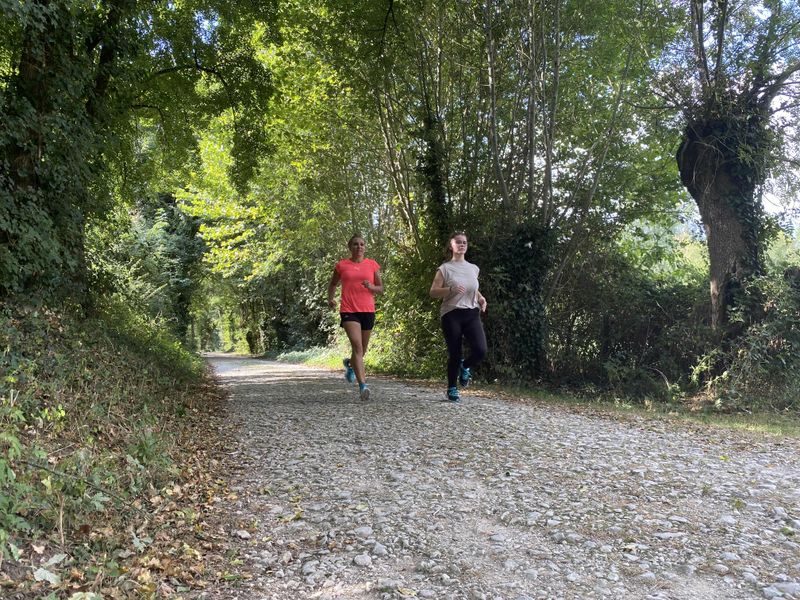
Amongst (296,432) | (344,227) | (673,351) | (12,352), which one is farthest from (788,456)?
(344,227)

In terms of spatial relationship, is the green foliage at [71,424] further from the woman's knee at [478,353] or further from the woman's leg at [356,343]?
the woman's knee at [478,353]

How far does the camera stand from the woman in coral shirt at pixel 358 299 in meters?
7.45

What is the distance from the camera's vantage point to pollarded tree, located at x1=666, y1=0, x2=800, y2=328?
9797mm

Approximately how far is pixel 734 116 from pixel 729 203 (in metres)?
1.56

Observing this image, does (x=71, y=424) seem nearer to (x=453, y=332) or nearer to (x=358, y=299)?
(x=358, y=299)

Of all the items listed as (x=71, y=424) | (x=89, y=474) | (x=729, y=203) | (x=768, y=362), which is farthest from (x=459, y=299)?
(x=729, y=203)

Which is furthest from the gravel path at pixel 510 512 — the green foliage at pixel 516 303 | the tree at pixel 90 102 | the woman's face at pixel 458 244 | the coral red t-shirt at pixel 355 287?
the green foliage at pixel 516 303

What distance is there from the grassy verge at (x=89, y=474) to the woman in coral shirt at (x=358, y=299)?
2107 mm

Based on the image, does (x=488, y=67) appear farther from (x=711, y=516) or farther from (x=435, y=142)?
(x=711, y=516)

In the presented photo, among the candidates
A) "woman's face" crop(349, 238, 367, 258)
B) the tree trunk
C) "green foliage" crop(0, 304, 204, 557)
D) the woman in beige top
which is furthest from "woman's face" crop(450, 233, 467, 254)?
the tree trunk

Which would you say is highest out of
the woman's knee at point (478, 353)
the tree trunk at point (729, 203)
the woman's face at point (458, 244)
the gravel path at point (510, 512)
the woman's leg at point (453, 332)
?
the tree trunk at point (729, 203)

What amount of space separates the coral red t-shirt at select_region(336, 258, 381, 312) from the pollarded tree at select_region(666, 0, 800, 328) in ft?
22.3

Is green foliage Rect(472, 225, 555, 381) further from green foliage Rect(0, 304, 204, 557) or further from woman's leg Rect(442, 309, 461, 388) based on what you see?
green foliage Rect(0, 304, 204, 557)

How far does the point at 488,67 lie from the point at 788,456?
8.48 m
